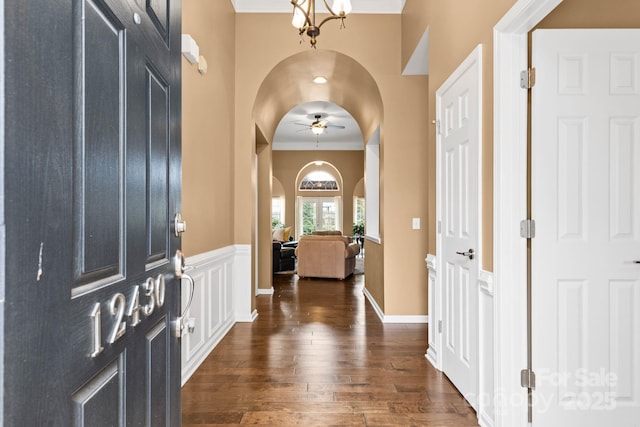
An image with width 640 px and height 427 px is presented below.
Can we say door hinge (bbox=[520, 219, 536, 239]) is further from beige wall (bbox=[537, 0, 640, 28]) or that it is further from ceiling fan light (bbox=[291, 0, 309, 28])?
ceiling fan light (bbox=[291, 0, 309, 28])

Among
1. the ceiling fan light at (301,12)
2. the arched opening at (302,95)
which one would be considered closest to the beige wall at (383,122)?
the arched opening at (302,95)

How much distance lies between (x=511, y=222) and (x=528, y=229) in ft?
0.28

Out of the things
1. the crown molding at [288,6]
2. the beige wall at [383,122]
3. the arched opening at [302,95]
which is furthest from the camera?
the arched opening at [302,95]

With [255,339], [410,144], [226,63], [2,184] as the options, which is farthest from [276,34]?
[2,184]

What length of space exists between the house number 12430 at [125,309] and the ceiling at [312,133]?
6569mm

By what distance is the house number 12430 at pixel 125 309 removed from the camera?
2.33 feet

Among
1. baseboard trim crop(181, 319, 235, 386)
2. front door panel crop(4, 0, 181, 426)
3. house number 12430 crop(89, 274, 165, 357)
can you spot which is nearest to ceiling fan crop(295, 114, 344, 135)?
baseboard trim crop(181, 319, 235, 386)

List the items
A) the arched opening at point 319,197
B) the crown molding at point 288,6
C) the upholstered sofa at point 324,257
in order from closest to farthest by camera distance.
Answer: the crown molding at point 288,6 → the upholstered sofa at point 324,257 → the arched opening at point 319,197

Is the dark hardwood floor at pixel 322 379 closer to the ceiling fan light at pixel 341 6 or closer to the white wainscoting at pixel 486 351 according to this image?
the white wainscoting at pixel 486 351

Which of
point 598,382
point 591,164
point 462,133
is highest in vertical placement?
point 462,133

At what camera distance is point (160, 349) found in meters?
1.10

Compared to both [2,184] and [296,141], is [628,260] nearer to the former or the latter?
[2,184]

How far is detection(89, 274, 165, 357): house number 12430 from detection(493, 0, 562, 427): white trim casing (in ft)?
5.26

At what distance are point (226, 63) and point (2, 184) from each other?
3.74m
